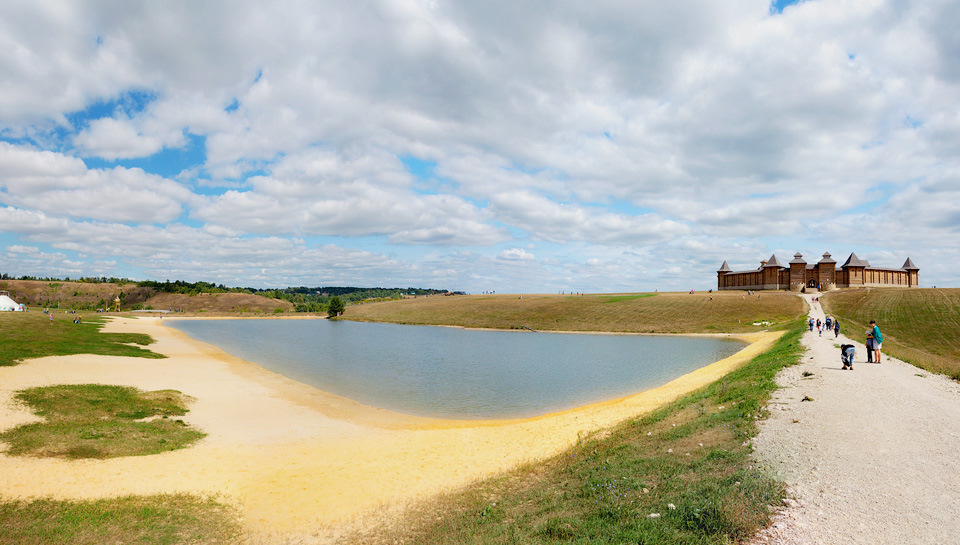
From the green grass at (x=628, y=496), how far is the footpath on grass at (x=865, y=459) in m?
0.57

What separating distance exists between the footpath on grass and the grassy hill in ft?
548

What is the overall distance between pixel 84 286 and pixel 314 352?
200046 millimetres

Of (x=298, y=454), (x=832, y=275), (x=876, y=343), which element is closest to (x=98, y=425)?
(x=298, y=454)

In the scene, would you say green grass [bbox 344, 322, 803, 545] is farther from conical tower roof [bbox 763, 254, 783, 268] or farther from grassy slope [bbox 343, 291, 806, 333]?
conical tower roof [bbox 763, 254, 783, 268]

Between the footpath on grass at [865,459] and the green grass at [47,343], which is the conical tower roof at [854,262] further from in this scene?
the green grass at [47,343]

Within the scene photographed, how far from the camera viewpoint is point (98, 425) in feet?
57.3

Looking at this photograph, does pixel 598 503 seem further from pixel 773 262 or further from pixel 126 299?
pixel 126 299

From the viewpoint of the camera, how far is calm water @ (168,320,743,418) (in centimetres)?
2803

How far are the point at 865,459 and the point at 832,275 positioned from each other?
11232 cm

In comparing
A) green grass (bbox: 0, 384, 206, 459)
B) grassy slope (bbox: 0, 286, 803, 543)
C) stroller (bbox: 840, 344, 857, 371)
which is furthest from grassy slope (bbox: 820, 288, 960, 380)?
green grass (bbox: 0, 384, 206, 459)

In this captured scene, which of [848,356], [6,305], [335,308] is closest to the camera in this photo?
[848,356]

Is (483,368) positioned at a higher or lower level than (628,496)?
lower

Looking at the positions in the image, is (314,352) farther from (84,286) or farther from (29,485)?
(84,286)

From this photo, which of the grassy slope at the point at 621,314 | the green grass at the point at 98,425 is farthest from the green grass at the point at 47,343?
the grassy slope at the point at 621,314
